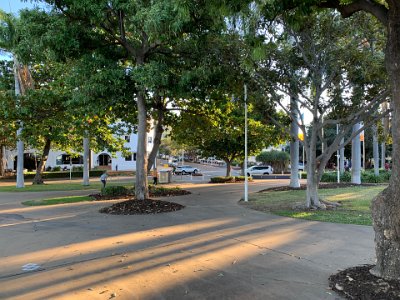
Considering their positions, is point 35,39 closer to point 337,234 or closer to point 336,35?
point 336,35

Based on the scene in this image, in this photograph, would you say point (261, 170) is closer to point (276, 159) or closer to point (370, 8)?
point (276, 159)

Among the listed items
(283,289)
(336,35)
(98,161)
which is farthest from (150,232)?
(98,161)

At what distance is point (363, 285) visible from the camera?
4918 millimetres

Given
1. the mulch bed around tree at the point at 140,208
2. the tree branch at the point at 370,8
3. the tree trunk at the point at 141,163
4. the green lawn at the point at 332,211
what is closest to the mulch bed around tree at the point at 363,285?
the tree branch at the point at 370,8

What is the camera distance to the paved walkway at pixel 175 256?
17.0ft

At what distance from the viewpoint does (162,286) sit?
5.31 metres

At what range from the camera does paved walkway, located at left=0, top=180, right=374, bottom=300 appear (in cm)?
518

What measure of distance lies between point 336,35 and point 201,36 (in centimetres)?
452

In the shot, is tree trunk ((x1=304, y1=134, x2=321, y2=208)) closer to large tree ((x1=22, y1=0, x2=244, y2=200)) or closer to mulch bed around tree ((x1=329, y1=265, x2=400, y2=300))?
large tree ((x1=22, y1=0, x2=244, y2=200))

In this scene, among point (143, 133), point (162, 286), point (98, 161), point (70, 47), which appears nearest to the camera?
point (162, 286)

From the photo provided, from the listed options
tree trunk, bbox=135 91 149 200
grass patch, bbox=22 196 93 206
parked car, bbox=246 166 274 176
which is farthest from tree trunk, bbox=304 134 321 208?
parked car, bbox=246 166 274 176

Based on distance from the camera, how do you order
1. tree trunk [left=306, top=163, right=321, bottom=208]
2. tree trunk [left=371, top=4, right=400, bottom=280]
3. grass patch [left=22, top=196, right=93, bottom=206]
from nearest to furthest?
tree trunk [left=371, top=4, right=400, bottom=280]
tree trunk [left=306, top=163, right=321, bottom=208]
grass patch [left=22, top=196, right=93, bottom=206]

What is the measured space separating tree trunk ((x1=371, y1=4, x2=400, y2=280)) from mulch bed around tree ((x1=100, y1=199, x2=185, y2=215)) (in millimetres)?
8621

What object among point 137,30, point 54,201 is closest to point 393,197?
point 137,30
